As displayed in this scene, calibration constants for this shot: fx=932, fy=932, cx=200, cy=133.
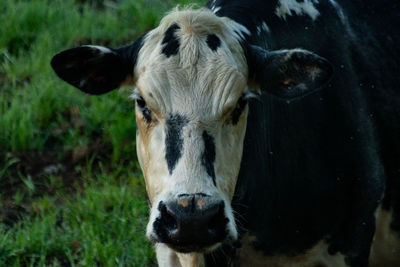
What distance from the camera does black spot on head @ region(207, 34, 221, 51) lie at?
14.9ft

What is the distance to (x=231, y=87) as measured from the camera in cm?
442

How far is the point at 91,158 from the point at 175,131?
2.89 metres

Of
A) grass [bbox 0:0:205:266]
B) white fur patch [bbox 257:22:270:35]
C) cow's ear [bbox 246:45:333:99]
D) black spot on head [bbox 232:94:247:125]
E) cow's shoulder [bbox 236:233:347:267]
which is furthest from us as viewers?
grass [bbox 0:0:205:266]

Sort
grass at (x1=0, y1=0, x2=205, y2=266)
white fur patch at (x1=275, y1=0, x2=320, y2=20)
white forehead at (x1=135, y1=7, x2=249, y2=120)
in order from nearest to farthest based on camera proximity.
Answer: white forehead at (x1=135, y1=7, x2=249, y2=120), white fur patch at (x1=275, y1=0, x2=320, y2=20), grass at (x1=0, y1=0, x2=205, y2=266)

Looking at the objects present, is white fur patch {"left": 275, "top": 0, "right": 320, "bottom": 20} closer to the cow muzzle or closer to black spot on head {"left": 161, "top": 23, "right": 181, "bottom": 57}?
black spot on head {"left": 161, "top": 23, "right": 181, "bottom": 57}

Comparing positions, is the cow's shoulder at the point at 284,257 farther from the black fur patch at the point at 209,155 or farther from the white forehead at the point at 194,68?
the white forehead at the point at 194,68

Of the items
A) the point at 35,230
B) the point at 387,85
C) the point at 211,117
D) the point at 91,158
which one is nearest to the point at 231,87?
the point at 211,117

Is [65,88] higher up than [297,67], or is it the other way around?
[297,67]

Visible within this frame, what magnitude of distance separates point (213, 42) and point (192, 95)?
372 mm

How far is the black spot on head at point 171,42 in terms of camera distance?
452 cm

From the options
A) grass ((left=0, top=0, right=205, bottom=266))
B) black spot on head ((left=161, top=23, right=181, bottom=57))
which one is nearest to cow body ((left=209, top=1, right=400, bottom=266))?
black spot on head ((left=161, top=23, right=181, bottom=57))

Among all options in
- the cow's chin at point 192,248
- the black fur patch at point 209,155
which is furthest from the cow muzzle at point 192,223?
the black fur patch at point 209,155

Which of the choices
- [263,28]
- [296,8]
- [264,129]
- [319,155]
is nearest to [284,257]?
[319,155]

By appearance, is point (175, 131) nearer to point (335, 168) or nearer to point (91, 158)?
point (335, 168)
